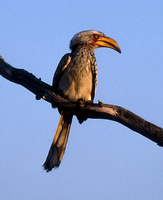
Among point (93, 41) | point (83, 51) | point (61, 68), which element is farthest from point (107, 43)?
point (61, 68)

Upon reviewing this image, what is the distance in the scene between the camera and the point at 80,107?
5.28 metres

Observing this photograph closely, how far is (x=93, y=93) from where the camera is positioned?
5.96m

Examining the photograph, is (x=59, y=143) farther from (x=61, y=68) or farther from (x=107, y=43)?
(x=107, y=43)

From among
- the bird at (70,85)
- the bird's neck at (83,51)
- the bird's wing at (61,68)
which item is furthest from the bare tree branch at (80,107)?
the bird's neck at (83,51)

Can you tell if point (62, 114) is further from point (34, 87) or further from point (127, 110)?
point (127, 110)

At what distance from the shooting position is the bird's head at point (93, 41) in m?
6.28

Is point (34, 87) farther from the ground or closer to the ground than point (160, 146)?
farther from the ground

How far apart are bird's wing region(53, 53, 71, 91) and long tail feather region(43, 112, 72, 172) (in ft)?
1.77

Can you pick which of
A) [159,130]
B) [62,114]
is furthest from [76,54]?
[159,130]

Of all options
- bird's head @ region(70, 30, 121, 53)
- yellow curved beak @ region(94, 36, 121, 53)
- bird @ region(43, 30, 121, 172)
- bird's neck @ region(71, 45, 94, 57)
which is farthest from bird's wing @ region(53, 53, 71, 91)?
yellow curved beak @ region(94, 36, 121, 53)

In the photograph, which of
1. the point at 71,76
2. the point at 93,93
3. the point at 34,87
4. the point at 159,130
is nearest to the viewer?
the point at 159,130

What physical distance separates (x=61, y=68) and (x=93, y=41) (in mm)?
947

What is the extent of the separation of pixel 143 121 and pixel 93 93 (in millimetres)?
1358

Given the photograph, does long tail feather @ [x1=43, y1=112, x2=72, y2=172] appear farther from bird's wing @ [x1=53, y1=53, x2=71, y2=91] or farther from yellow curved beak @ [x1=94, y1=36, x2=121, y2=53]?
yellow curved beak @ [x1=94, y1=36, x2=121, y2=53]
